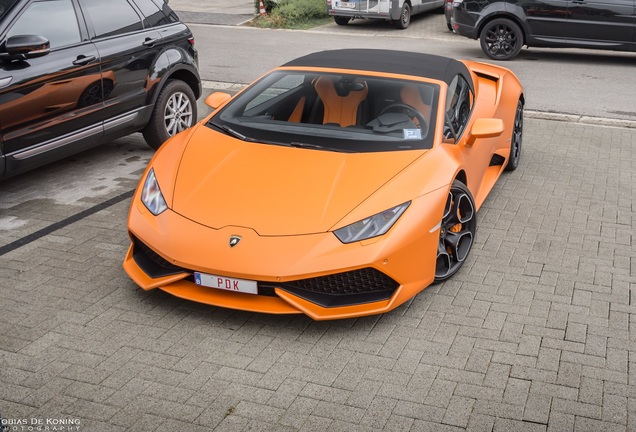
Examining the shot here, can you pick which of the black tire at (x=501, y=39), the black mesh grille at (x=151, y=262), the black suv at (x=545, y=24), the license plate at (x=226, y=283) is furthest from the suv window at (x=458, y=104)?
the black tire at (x=501, y=39)

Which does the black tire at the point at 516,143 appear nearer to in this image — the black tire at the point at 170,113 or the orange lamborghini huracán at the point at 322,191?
the orange lamborghini huracán at the point at 322,191

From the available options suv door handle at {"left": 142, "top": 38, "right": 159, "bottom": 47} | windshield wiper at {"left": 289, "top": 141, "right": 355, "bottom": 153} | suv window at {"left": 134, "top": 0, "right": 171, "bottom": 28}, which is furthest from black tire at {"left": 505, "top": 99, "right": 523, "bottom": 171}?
suv window at {"left": 134, "top": 0, "right": 171, "bottom": 28}

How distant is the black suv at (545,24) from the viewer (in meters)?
14.1

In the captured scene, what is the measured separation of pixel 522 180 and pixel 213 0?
17950 mm

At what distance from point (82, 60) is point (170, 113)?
58.2 inches

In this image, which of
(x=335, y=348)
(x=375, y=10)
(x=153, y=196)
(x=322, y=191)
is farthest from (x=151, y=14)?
(x=375, y=10)

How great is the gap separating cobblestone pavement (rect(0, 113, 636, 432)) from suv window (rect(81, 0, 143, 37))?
2215mm

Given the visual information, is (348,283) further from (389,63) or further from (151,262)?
(389,63)

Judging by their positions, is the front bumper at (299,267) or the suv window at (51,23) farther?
the suv window at (51,23)

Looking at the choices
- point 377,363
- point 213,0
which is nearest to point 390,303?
point 377,363

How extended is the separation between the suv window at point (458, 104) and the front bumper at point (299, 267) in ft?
4.29

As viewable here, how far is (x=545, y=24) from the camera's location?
1466 centimetres

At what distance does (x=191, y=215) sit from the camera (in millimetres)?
5305

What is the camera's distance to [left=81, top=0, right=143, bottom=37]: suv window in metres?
8.06
